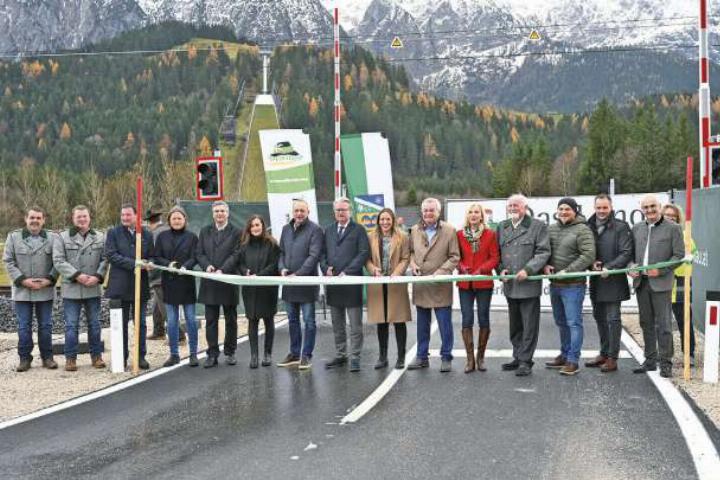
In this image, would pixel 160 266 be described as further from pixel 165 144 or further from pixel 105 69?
pixel 105 69

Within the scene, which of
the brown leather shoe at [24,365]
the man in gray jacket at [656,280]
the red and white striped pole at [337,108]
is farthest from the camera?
the red and white striped pole at [337,108]

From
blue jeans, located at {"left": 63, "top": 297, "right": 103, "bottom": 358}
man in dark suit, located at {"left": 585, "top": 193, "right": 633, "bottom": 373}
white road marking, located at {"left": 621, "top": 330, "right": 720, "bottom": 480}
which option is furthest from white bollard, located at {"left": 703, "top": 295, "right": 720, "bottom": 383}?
blue jeans, located at {"left": 63, "top": 297, "right": 103, "bottom": 358}

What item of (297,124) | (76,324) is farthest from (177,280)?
(297,124)

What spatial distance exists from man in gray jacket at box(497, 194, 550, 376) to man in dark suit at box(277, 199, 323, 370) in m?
2.28

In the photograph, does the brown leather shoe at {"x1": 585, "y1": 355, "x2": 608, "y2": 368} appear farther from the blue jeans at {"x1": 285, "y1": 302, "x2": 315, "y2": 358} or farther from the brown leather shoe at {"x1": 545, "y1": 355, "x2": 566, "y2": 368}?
the blue jeans at {"x1": 285, "y1": 302, "x2": 315, "y2": 358}

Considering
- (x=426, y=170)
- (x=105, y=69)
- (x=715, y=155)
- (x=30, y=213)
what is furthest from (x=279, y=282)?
(x=105, y=69)

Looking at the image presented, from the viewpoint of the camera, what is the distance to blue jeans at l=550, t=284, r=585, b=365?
34.0 feet

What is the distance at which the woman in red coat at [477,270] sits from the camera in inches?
418

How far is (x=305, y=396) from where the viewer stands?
9133 mm

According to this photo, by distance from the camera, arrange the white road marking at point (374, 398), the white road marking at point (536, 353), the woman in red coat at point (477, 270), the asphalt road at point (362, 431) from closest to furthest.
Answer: the asphalt road at point (362, 431)
the white road marking at point (374, 398)
the woman in red coat at point (477, 270)
the white road marking at point (536, 353)

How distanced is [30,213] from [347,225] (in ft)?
13.0

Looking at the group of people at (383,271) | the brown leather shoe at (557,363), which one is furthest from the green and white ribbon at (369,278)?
the brown leather shoe at (557,363)

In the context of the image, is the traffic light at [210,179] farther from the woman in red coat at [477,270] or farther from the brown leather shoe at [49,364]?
the woman in red coat at [477,270]

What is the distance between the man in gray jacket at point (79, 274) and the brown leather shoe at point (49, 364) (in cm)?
25
